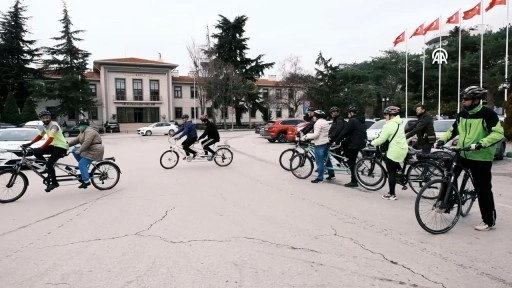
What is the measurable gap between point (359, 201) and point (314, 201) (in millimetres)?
896

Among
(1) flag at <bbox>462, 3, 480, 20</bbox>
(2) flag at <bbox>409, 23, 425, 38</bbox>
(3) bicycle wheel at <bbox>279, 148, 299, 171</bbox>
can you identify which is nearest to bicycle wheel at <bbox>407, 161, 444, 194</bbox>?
(3) bicycle wheel at <bbox>279, 148, 299, 171</bbox>

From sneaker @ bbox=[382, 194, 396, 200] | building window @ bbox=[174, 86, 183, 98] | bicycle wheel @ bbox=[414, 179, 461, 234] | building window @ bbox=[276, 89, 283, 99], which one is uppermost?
building window @ bbox=[174, 86, 183, 98]

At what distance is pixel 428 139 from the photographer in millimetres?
9000

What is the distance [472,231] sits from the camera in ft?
16.9

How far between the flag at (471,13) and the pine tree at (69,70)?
143ft

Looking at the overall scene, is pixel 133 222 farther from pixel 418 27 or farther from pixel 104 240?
pixel 418 27

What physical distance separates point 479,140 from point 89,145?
754 centimetres

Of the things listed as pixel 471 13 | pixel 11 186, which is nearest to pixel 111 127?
pixel 471 13

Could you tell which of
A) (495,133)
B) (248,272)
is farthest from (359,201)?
(248,272)

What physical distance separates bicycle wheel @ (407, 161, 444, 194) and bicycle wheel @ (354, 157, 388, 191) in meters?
0.63

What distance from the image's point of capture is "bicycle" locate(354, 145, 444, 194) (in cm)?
745

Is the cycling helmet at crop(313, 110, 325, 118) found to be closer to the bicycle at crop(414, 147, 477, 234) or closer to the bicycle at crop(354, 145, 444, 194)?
the bicycle at crop(354, 145, 444, 194)

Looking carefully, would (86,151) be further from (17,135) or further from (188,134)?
(17,135)

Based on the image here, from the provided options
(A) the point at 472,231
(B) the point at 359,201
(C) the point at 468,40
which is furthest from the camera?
(C) the point at 468,40
